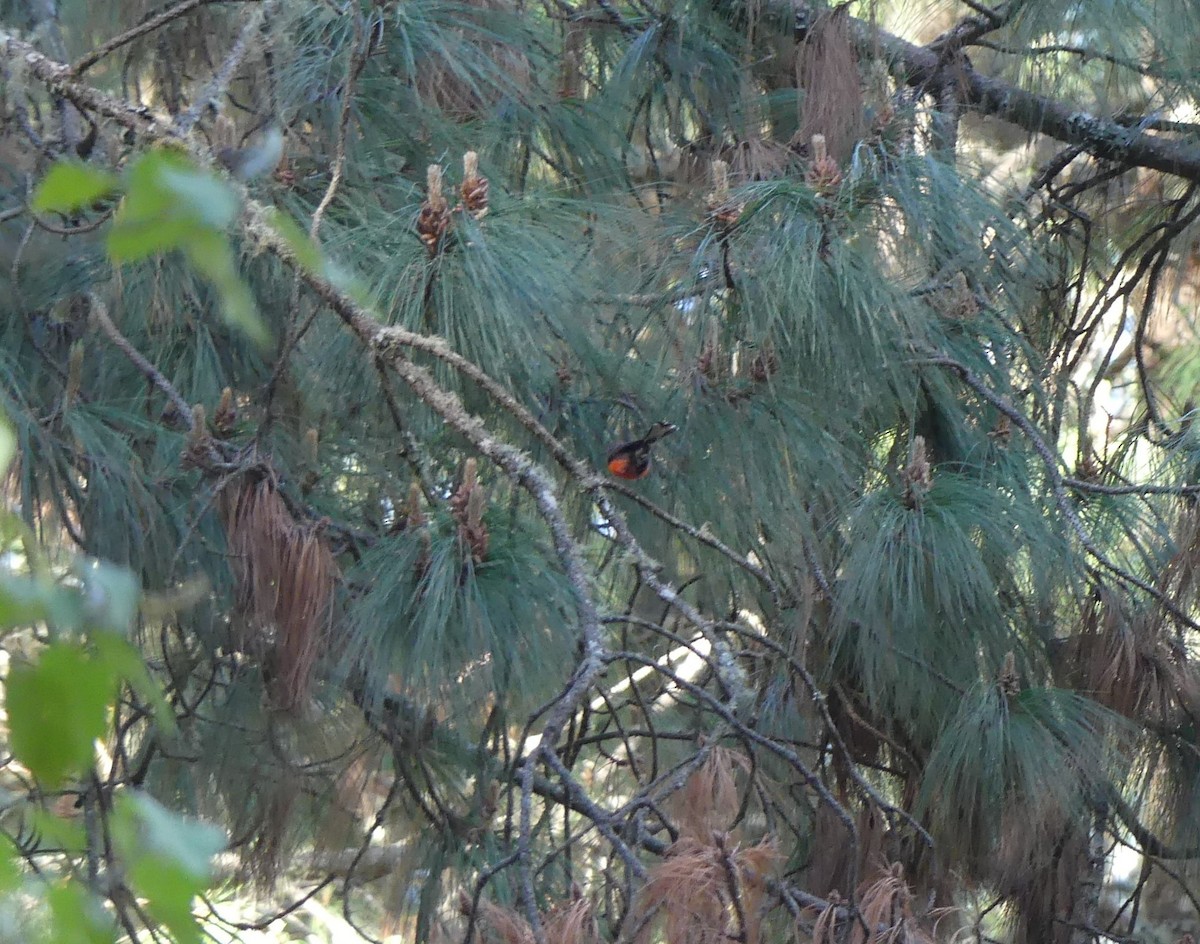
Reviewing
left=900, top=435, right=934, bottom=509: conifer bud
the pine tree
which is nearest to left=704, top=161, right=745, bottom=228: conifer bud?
the pine tree

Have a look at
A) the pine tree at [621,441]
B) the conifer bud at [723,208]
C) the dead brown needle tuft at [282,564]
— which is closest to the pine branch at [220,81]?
the pine tree at [621,441]

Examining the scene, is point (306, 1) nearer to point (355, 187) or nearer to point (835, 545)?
point (355, 187)

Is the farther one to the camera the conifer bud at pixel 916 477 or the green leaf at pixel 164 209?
the conifer bud at pixel 916 477

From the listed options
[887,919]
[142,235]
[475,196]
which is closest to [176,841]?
[142,235]

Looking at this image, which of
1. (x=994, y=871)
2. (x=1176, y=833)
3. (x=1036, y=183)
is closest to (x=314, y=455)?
(x=994, y=871)

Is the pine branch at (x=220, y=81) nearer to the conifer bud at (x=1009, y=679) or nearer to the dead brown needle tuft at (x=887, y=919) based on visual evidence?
the dead brown needle tuft at (x=887, y=919)

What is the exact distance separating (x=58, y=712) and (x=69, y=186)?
9 centimetres

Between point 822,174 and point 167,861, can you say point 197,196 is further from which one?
point 822,174

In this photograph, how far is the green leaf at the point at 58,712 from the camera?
0.21 m

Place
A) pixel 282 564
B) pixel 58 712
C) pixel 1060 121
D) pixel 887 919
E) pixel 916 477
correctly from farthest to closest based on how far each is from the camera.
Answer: pixel 1060 121, pixel 916 477, pixel 282 564, pixel 887 919, pixel 58 712

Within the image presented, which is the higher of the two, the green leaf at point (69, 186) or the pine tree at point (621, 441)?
the pine tree at point (621, 441)

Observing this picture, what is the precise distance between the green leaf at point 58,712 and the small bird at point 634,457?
104 cm

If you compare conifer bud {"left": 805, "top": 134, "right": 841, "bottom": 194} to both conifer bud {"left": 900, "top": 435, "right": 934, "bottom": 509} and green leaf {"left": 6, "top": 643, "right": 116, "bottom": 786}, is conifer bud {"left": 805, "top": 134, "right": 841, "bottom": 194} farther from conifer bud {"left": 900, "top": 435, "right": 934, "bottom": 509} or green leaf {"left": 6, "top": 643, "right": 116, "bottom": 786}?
green leaf {"left": 6, "top": 643, "right": 116, "bottom": 786}

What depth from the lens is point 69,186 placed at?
0.74ft
